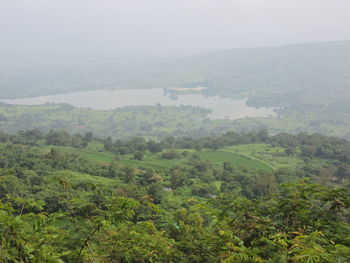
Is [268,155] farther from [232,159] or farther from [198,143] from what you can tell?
[198,143]

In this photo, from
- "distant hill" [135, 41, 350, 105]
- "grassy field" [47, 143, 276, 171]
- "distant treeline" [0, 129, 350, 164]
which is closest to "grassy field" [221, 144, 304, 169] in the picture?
"grassy field" [47, 143, 276, 171]

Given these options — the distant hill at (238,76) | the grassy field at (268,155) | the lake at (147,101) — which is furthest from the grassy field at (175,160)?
the distant hill at (238,76)

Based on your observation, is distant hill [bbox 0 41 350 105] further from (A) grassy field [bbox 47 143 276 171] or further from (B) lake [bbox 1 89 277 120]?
(A) grassy field [bbox 47 143 276 171]

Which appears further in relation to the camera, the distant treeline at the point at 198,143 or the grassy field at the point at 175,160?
the distant treeline at the point at 198,143

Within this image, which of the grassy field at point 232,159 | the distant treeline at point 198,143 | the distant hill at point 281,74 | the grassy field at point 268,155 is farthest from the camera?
the distant hill at point 281,74

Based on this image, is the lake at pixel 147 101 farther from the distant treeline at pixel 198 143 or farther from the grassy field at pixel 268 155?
the grassy field at pixel 268 155

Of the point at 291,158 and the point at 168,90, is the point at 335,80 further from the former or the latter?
the point at 291,158

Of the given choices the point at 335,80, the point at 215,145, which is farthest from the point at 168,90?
the point at 215,145

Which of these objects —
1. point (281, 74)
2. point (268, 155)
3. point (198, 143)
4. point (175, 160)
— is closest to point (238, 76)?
point (281, 74)
